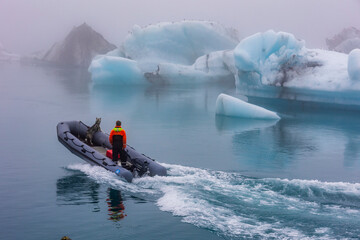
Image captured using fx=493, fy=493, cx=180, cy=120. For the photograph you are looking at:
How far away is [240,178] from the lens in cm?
1280

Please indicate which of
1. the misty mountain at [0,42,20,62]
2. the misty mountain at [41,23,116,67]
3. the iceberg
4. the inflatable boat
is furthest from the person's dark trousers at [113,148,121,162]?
the misty mountain at [0,42,20,62]

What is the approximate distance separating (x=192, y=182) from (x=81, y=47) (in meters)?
67.6

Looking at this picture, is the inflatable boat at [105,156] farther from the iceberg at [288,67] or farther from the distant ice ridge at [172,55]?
the distant ice ridge at [172,55]

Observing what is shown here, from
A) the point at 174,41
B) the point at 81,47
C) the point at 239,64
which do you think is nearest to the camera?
the point at 239,64

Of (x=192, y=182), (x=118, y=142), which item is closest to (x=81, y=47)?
(x=118, y=142)

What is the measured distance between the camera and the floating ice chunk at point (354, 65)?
964 inches

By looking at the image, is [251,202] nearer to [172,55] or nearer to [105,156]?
[105,156]

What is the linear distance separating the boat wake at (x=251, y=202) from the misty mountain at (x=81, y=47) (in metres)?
65.1

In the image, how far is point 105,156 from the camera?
13102mm

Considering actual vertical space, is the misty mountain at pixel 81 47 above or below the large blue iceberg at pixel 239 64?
above

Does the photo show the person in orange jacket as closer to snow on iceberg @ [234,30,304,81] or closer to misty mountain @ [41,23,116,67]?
snow on iceberg @ [234,30,304,81]

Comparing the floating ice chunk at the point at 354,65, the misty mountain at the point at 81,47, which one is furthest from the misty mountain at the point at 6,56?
the floating ice chunk at the point at 354,65

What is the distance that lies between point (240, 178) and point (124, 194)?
10.4 feet

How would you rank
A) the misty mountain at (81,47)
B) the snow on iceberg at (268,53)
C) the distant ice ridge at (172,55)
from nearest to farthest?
the snow on iceberg at (268,53) < the distant ice ridge at (172,55) < the misty mountain at (81,47)
